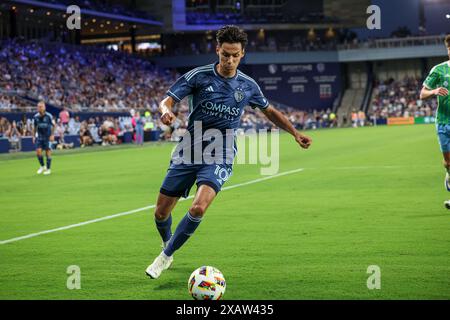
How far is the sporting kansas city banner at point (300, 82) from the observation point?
90.2 meters

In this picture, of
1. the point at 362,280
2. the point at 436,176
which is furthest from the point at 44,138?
the point at 362,280

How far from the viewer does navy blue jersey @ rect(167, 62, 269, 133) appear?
8539 mm

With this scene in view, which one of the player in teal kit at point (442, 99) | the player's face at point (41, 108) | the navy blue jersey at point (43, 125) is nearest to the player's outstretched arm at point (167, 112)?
the player in teal kit at point (442, 99)

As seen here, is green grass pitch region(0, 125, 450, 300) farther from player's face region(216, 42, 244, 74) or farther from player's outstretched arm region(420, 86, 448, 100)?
player's face region(216, 42, 244, 74)

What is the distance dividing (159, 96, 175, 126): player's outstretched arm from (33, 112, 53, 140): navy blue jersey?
714 inches

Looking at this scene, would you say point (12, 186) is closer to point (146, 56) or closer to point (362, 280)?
point (362, 280)

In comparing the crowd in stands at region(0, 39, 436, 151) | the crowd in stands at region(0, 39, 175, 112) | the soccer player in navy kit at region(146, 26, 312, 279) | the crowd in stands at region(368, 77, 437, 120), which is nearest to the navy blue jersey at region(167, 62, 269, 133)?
the soccer player in navy kit at region(146, 26, 312, 279)

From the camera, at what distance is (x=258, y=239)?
35.0 feet

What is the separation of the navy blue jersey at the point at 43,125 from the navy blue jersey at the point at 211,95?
59.1 ft

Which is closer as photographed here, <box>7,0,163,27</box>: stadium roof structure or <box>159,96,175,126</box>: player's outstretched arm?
<box>159,96,175,126</box>: player's outstretched arm

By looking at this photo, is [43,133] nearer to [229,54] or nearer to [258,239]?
[258,239]

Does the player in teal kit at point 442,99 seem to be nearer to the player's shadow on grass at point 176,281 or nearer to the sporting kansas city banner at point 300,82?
the player's shadow on grass at point 176,281

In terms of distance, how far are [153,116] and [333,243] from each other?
2105 inches

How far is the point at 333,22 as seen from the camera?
9481 centimetres
